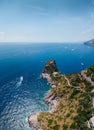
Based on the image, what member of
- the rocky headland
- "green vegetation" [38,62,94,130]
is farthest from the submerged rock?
"green vegetation" [38,62,94,130]

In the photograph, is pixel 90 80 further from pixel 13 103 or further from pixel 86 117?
pixel 13 103

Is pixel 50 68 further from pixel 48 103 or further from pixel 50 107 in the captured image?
pixel 50 107

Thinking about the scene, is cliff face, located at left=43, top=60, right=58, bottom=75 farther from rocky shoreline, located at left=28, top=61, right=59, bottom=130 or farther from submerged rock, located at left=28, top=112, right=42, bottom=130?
submerged rock, located at left=28, top=112, right=42, bottom=130

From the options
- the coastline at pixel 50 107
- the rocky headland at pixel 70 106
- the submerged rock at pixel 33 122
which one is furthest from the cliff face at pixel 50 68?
the submerged rock at pixel 33 122

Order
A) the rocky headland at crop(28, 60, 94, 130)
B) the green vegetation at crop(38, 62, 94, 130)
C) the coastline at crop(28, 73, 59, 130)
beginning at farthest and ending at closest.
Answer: the coastline at crop(28, 73, 59, 130)
the rocky headland at crop(28, 60, 94, 130)
the green vegetation at crop(38, 62, 94, 130)

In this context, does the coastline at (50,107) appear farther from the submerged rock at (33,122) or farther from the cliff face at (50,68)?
the cliff face at (50,68)

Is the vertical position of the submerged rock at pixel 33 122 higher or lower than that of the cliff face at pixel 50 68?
lower

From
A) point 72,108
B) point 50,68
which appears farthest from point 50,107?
point 50,68

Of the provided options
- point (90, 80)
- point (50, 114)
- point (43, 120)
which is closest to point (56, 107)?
point (50, 114)
